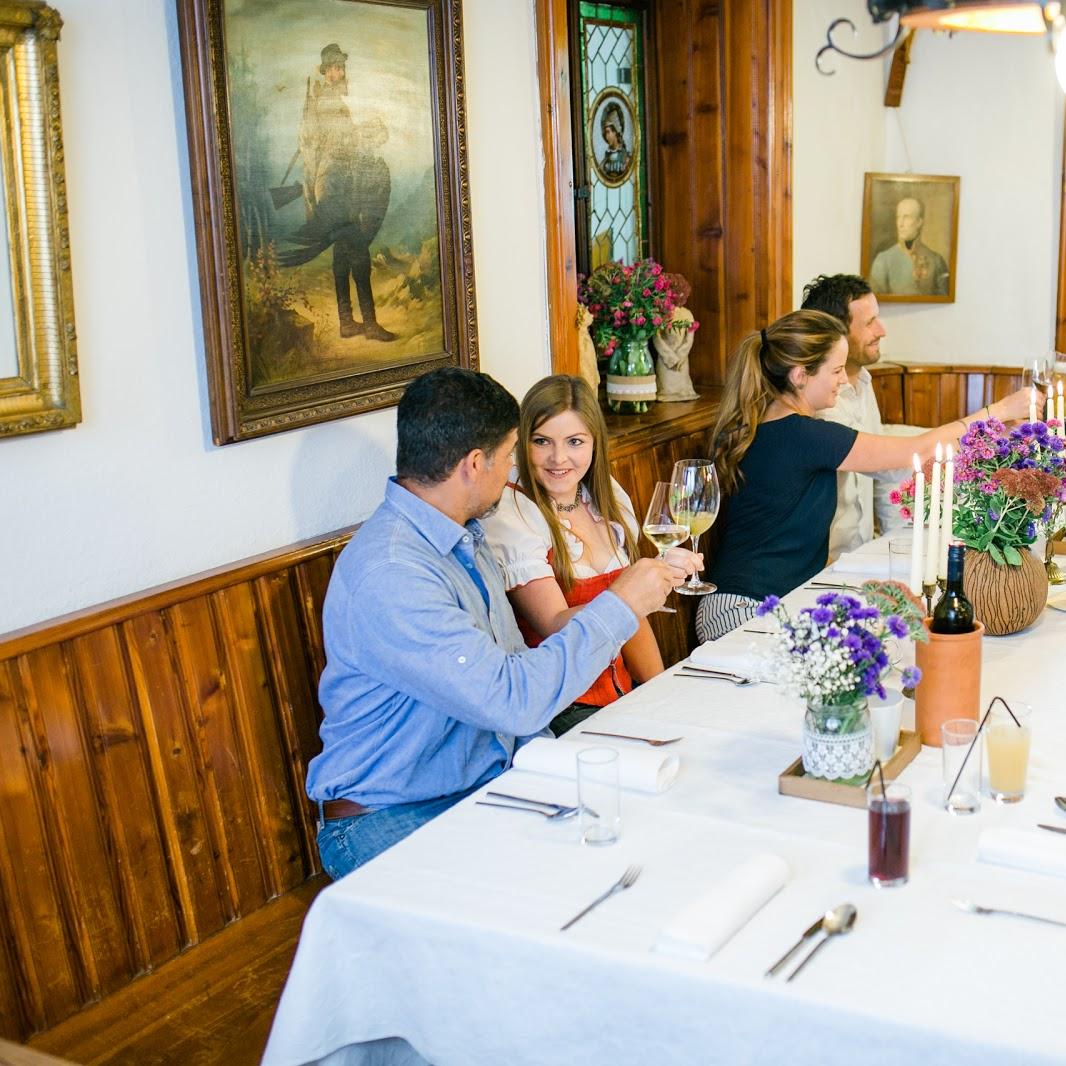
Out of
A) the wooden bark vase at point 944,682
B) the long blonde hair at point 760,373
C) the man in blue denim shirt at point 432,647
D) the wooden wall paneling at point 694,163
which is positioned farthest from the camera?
the wooden wall paneling at point 694,163

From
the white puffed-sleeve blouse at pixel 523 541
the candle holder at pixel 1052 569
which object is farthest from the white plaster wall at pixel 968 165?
the white puffed-sleeve blouse at pixel 523 541

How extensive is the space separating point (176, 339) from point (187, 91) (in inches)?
19.1

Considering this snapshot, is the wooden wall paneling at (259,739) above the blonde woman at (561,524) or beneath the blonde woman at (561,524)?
beneath

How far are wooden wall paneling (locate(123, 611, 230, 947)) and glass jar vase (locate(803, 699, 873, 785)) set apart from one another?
1251 mm

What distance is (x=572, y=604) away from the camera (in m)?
3.27

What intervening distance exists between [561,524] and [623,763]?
46.5 inches

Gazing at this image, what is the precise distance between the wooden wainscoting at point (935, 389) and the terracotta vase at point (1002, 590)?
11.1ft

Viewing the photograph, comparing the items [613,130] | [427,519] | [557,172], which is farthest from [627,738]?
[613,130]

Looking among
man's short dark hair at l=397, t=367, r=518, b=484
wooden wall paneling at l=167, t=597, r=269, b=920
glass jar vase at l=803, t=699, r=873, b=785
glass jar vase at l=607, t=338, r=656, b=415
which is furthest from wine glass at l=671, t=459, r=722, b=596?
glass jar vase at l=607, t=338, r=656, b=415

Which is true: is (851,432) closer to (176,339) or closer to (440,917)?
(176,339)

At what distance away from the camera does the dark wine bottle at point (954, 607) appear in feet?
7.66

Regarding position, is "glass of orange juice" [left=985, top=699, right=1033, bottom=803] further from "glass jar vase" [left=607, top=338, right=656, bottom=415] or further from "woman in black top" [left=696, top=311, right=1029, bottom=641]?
"glass jar vase" [left=607, top=338, right=656, bottom=415]

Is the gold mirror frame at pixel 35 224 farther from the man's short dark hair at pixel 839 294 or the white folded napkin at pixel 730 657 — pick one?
the man's short dark hair at pixel 839 294

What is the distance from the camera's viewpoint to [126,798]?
2.63 meters
